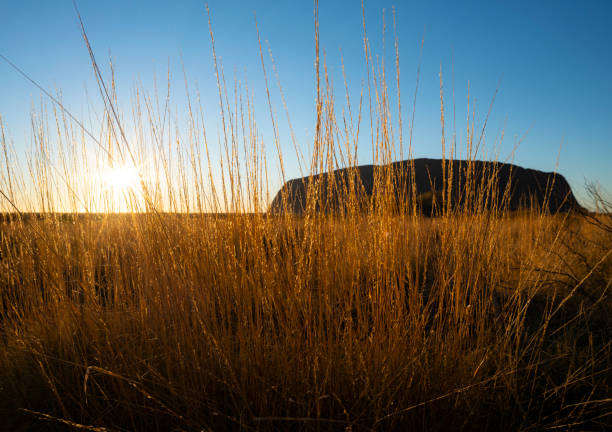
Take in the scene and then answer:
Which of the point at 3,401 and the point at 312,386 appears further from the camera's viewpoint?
the point at 3,401

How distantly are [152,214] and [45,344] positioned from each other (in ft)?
2.64

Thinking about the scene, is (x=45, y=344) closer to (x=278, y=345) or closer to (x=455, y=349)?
(x=278, y=345)

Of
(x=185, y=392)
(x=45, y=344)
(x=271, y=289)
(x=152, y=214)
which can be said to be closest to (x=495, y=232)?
(x=271, y=289)

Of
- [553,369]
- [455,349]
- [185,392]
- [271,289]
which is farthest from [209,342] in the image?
[553,369]

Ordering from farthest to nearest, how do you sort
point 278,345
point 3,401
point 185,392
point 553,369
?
point 553,369, point 3,401, point 278,345, point 185,392

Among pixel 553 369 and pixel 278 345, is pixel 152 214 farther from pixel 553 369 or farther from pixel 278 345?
pixel 553 369

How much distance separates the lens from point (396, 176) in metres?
1.20

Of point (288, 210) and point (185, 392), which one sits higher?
point (288, 210)

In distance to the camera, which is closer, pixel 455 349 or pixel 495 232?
pixel 455 349

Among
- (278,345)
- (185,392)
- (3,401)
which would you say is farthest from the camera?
(3,401)

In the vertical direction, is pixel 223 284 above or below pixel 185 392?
above

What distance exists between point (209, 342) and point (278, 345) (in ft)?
0.73

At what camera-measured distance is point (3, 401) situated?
4.15ft

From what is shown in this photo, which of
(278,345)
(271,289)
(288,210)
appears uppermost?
(288,210)
